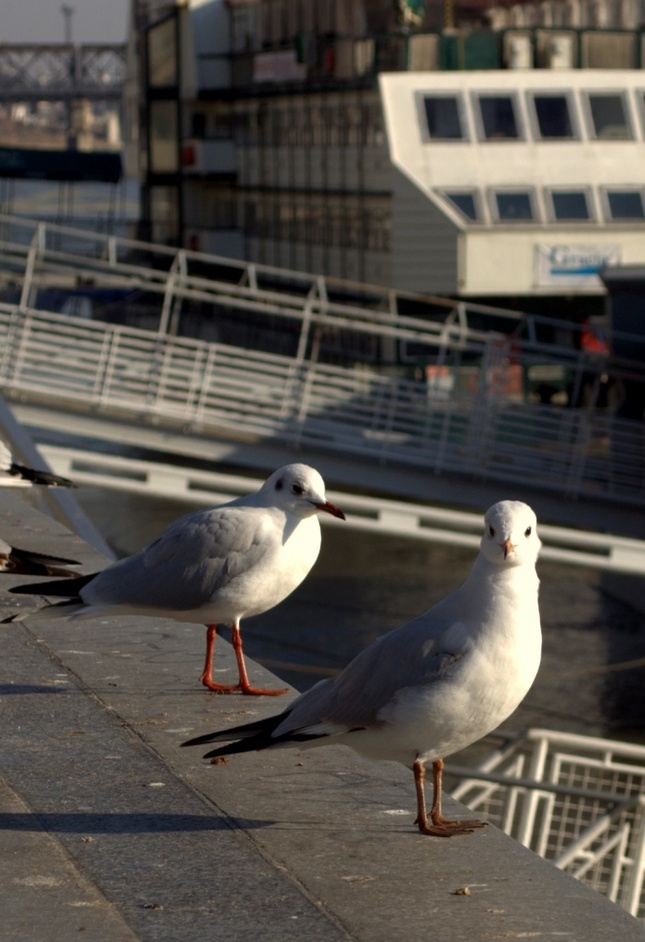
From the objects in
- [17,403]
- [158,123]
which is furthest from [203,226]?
[17,403]

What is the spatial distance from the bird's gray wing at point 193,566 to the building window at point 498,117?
1195 inches

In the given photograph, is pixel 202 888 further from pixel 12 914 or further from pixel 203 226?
pixel 203 226

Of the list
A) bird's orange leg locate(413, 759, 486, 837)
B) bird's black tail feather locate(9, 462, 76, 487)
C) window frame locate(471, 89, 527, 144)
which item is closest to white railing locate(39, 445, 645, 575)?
bird's black tail feather locate(9, 462, 76, 487)

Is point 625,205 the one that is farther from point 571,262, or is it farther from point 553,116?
point 553,116

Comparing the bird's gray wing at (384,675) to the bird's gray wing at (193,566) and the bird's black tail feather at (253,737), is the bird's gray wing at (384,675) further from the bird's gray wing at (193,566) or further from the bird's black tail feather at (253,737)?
the bird's gray wing at (193,566)

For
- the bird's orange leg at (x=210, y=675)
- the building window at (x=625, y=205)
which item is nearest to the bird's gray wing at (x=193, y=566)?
the bird's orange leg at (x=210, y=675)

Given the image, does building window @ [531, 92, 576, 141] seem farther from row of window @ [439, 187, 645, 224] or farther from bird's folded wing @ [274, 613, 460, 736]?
bird's folded wing @ [274, 613, 460, 736]

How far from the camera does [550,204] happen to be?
34844 millimetres

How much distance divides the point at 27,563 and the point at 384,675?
5.42 feet

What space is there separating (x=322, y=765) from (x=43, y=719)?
86cm

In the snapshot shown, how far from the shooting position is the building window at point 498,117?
35.0 meters

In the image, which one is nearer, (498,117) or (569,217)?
(569,217)

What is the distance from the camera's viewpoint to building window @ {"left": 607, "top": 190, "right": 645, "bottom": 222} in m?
35.1

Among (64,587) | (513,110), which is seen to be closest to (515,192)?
(513,110)
